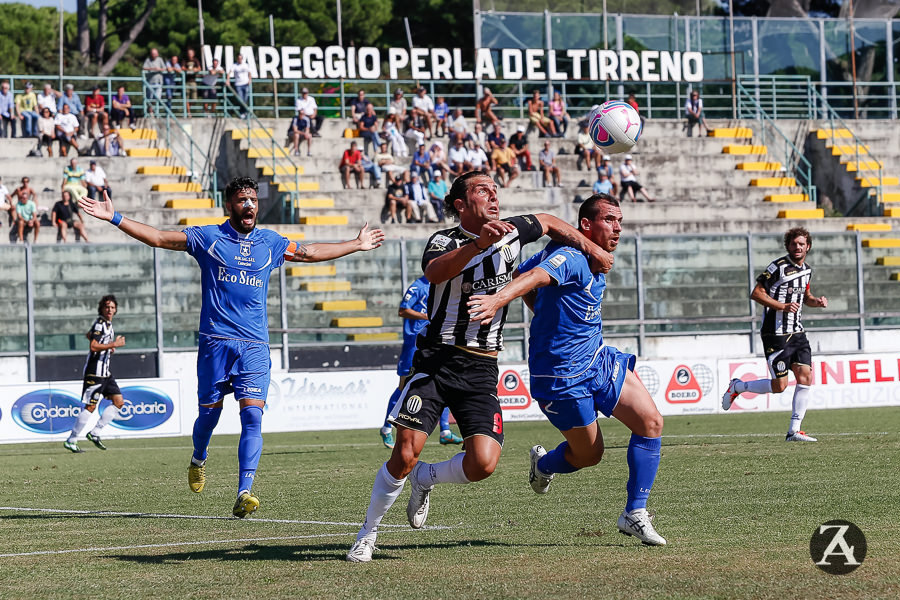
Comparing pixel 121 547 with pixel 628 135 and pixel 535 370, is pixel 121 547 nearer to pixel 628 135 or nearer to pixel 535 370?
pixel 535 370

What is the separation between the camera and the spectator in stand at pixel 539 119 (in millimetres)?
36219

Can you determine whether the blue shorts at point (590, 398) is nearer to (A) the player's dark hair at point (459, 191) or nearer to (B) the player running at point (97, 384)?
(A) the player's dark hair at point (459, 191)

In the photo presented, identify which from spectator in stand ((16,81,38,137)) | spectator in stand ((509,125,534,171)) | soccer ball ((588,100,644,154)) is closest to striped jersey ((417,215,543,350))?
soccer ball ((588,100,644,154))

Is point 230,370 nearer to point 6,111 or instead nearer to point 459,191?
point 459,191

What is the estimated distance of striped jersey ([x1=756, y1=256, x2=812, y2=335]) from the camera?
16000 millimetres

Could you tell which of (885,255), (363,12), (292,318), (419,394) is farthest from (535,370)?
(363,12)

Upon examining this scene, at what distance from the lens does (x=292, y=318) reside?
26.2 m

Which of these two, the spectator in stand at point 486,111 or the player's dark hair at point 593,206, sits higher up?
the spectator in stand at point 486,111

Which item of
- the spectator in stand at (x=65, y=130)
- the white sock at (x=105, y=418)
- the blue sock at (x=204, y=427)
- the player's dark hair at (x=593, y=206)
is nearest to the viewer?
the player's dark hair at (x=593, y=206)

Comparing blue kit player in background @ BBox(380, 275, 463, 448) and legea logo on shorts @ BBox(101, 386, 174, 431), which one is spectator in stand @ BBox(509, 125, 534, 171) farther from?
blue kit player in background @ BBox(380, 275, 463, 448)

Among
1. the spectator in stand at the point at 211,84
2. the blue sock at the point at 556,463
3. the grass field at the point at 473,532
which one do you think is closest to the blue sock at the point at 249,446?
the grass field at the point at 473,532

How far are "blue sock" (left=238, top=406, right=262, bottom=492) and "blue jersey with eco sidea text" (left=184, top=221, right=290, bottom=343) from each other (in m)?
0.60

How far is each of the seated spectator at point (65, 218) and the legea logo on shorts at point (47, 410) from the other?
22.8 feet

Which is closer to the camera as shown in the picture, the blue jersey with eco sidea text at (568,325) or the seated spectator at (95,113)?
the blue jersey with eco sidea text at (568,325)
